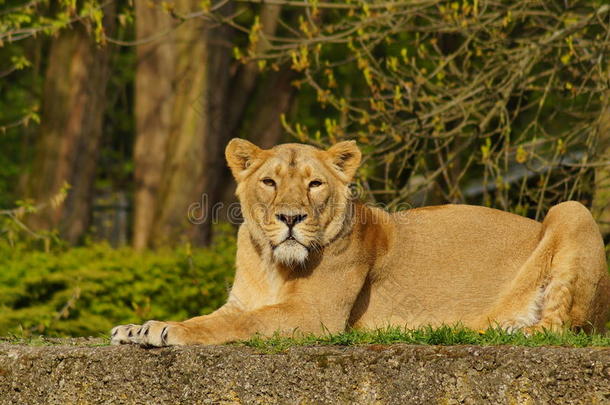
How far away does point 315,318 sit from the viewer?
6453mm

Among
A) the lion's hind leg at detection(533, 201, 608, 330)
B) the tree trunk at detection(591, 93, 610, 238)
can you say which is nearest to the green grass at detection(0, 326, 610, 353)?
the lion's hind leg at detection(533, 201, 608, 330)

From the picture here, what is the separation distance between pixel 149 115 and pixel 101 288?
18.5 feet

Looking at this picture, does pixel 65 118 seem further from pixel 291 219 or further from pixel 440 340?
pixel 440 340

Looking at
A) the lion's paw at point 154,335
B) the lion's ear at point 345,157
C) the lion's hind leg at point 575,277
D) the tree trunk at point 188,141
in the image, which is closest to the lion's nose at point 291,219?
the lion's ear at point 345,157

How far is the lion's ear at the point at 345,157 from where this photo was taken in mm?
6953

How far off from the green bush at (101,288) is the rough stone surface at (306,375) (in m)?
4.48

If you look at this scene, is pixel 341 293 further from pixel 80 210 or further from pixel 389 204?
pixel 80 210

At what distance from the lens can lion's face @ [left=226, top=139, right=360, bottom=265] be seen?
21.1 feet

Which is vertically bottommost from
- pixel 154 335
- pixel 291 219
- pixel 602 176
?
pixel 154 335

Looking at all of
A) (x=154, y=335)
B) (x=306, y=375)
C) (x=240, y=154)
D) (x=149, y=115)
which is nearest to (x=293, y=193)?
A: (x=240, y=154)

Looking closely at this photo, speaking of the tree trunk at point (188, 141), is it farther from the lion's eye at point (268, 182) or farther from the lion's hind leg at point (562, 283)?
the lion's hind leg at point (562, 283)

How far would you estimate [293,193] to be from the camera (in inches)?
258

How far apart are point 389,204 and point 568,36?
7.77ft

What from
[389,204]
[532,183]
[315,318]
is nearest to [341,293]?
[315,318]
